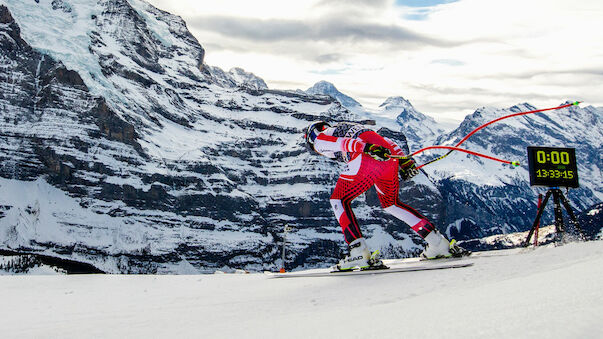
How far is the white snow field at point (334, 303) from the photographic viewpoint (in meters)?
4.65

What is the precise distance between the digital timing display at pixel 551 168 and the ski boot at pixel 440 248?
2.31 meters

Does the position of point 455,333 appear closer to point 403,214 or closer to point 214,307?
point 214,307

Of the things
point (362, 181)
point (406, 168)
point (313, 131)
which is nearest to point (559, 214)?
point (406, 168)

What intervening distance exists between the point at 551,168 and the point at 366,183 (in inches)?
166

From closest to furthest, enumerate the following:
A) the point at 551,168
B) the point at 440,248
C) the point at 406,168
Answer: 1. the point at 551,168
2. the point at 440,248
3. the point at 406,168

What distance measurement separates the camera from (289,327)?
19.0 ft

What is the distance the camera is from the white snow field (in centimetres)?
465

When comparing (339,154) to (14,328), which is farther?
(339,154)

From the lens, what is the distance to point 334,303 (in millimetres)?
7980

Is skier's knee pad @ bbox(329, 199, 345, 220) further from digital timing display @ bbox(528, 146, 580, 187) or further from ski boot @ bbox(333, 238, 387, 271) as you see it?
digital timing display @ bbox(528, 146, 580, 187)

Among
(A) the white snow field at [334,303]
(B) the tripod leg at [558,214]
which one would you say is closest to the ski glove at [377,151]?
(A) the white snow field at [334,303]

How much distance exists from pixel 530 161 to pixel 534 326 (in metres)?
Result: 8.90

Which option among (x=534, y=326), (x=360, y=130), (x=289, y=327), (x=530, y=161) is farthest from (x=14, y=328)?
(x=530, y=161)

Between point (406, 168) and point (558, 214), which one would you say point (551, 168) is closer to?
A: point (558, 214)
